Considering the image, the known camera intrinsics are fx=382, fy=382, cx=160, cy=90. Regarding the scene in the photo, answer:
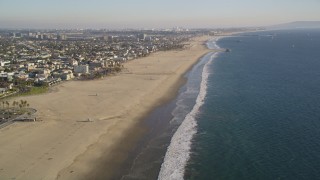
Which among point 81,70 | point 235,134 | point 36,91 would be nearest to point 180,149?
point 235,134

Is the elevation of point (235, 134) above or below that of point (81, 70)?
below

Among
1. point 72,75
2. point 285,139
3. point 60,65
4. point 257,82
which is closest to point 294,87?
point 257,82

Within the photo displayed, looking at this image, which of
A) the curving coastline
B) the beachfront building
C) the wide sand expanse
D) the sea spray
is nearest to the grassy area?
the wide sand expanse

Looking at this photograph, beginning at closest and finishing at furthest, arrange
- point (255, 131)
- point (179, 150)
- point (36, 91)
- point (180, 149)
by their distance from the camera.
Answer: point (179, 150)
point (180, 149)
point (255, 131)
point (36, 91)

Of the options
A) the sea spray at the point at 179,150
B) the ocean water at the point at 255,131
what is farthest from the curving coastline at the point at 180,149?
the ocean water at the point at 255,131

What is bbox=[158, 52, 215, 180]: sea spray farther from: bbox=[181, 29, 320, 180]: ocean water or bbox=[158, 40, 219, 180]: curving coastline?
bbox=[181, 29, 320, 180]: ocean water

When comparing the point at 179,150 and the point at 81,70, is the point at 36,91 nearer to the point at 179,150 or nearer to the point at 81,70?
the point at 81,70

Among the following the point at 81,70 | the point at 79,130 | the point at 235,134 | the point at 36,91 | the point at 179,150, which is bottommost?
the point at 179,150
